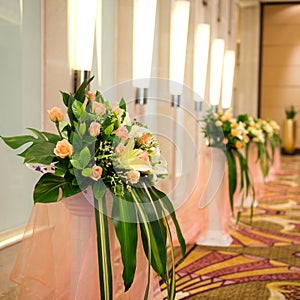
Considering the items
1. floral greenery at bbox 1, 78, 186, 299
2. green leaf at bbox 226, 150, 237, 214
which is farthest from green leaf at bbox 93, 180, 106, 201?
green leaf at bbox 226, 150, 237, 214

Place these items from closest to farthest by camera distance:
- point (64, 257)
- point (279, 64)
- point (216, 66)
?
1. point (64, 257)
2. point (216, 66)
3. point (279, 64)

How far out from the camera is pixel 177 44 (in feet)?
19.3

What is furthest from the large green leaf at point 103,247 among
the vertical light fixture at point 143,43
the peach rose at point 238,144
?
the peach rose at point 238,144

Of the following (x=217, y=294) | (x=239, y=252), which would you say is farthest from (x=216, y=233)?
(x=217, y=294)

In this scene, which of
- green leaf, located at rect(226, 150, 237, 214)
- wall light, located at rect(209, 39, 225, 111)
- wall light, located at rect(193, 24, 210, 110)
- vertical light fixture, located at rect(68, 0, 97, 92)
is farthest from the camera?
wall light, located at rect(209, 39, 225, 111)

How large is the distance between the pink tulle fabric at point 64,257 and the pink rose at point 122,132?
0.98ft

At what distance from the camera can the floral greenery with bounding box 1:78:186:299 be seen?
250 centimetres


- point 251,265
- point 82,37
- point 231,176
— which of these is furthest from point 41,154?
point 231,176

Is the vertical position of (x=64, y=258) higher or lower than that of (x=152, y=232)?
lower

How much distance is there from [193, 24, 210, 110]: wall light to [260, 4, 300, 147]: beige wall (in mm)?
11505

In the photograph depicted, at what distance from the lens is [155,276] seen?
3.17 m

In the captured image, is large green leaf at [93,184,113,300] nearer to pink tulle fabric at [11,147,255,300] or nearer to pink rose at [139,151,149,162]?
pink tulle fabric at [11,147,255,300]

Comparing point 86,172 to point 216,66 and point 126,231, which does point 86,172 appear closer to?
point 126,231

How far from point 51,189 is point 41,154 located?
147 mm
